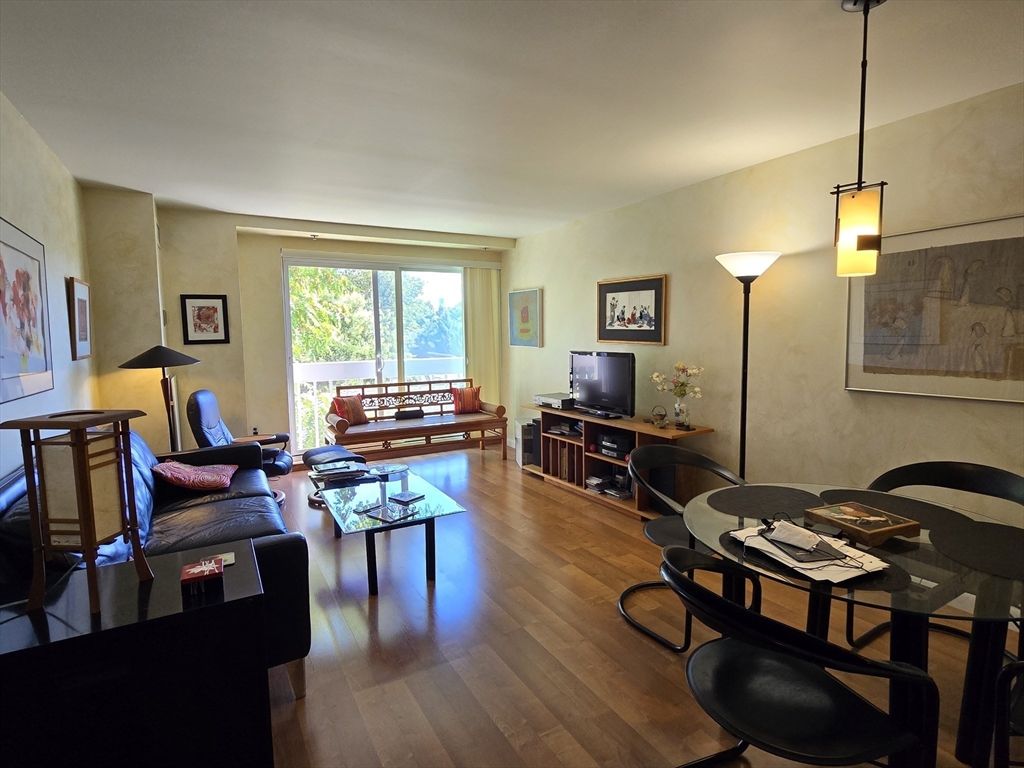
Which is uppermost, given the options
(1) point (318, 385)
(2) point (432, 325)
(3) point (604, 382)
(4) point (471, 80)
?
(4) point (471, 80)

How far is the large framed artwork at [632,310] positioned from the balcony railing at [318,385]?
8.74 feet

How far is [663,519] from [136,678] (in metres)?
2.14

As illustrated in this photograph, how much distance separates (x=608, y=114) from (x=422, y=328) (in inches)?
165

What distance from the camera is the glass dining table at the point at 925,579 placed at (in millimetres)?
1358

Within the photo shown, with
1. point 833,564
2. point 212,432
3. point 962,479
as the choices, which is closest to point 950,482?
point 962,479

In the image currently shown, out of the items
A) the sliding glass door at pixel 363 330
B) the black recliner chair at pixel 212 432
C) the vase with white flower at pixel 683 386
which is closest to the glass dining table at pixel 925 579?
the vase with white flower at pixel 683 386

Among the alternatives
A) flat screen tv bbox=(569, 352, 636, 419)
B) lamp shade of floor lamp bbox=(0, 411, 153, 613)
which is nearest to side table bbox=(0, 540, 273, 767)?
lamp shade of floor lamp bbox=(0, 411, 153, 613)

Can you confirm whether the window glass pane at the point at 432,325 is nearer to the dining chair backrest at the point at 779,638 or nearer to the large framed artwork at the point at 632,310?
the large framed artwork at the point at 632,310

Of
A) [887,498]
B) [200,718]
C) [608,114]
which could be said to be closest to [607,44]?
[608,114]

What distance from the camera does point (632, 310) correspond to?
14.8 feet

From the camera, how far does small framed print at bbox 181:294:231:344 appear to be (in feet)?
15.3

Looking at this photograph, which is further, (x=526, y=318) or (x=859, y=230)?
(x=526, y=318)

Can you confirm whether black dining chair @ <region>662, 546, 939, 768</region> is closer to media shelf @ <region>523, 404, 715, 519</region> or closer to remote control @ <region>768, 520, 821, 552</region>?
remote control @ <region>768, 520, 821, 552</region>

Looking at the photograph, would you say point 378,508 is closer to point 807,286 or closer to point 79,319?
point 79,319
